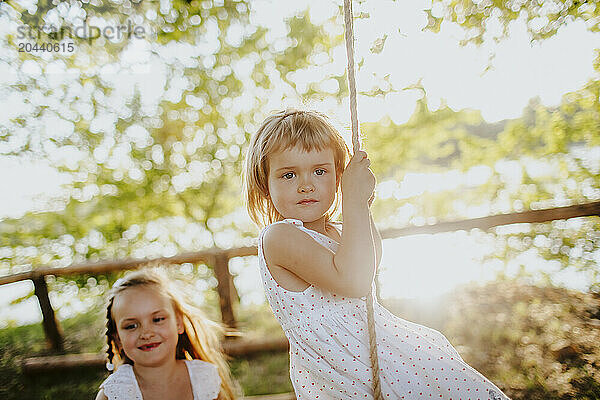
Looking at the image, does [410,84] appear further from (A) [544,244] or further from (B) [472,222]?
(A) [544,244]

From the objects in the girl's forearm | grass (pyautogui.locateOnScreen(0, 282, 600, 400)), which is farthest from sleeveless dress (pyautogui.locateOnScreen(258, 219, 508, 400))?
grass (pyautogui.locateOnScreen(0, 282, 600, 400))

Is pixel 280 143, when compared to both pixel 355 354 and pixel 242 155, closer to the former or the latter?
pixel 355 354

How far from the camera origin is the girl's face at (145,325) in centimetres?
186

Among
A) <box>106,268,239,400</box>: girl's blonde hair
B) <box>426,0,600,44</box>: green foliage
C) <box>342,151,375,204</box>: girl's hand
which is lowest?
<box>106,268,239,400</box>: girl's blonde hair

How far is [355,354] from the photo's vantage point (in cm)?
122

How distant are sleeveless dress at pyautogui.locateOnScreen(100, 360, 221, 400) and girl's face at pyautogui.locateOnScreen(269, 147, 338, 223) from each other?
1.01 meters

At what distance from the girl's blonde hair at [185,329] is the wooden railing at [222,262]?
1.05m

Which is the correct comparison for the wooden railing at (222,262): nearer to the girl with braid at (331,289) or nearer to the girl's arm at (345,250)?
the girl with braid at (331,289)

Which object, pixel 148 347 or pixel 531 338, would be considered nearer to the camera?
pixel 148 347

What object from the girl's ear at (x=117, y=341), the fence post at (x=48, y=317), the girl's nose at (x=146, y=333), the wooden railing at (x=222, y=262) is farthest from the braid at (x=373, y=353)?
the fence post at (x=48, y=317)

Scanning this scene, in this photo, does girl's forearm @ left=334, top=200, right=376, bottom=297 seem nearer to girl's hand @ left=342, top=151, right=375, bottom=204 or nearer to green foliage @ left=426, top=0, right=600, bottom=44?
girl's hand @ left=342, top=151, right=375, bottom=204

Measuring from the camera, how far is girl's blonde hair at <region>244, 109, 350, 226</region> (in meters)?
1.29

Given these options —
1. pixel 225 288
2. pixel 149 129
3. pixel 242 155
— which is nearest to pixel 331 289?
pixel 225 288

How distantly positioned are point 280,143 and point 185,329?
3.55 ft
